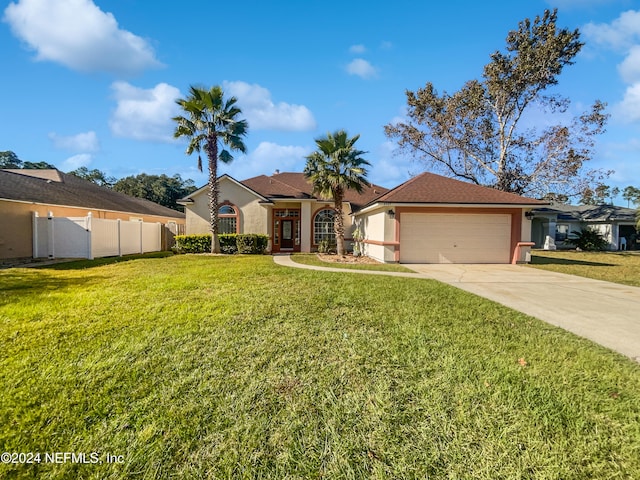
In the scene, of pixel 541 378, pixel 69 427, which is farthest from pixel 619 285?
pixel 69 427

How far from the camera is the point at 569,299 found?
287 inches

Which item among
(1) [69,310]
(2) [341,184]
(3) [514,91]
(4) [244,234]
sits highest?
(3) [514,91]

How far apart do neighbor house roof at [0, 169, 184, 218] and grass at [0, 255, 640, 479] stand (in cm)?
1317

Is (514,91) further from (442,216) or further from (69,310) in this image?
(69,310)

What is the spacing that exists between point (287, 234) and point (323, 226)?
2532 millimetres

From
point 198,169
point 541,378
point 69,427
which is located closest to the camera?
point 69,427

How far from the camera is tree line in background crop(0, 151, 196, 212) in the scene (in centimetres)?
4425

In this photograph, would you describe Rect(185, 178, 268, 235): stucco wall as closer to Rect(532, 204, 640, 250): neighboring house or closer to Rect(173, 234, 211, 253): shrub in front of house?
Rect(173, 234, 211, 253): shrub in front of house

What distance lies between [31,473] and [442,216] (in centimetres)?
1517

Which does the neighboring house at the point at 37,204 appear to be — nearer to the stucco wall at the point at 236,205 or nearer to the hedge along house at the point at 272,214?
the stucco wall at the point at 236,205

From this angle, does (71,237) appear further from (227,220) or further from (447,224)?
(447,224)

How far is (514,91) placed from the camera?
2339 cm

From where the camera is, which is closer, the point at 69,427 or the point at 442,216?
the point at 69,427

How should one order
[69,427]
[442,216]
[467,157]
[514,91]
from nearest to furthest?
[69,427], [442,216], [514,91], [467,157]
